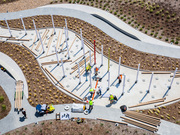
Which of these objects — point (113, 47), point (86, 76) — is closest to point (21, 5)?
point (113, 47)

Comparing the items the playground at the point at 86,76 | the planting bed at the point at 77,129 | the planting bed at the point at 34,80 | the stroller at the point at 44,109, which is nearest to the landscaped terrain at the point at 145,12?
the playground at the point at 86,76

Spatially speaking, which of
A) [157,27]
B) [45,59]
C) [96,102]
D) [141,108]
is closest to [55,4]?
[45,59]

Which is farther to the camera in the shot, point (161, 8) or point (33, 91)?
point (161, 8)

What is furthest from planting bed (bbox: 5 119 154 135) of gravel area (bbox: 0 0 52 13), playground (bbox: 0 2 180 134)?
gravel area (bbox: 0 0 52 13)

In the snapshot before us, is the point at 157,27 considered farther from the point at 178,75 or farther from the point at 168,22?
the point at 178,75

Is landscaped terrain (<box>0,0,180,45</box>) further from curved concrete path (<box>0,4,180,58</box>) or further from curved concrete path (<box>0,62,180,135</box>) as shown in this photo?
curved concrete path (<box>0,62,180,135</box>)

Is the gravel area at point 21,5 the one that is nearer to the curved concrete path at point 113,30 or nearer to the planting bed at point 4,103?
the curved concrete path at point 113,30

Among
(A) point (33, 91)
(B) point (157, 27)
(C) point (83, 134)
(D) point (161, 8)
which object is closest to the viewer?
(C) point (83, 134)
